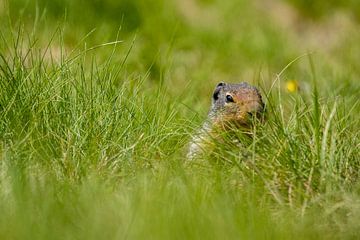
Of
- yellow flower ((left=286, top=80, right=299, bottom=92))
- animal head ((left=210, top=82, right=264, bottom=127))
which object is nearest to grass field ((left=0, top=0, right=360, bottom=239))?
yellow flower ((left=286, top=80, right=299, bottom=92))

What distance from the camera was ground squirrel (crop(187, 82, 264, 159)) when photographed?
5.77 m

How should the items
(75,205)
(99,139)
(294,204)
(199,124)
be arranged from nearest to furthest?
(75,205)
(294,204)
(99,139)
(199,124)

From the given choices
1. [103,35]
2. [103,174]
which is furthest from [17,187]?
[103,35]

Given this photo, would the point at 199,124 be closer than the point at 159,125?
No

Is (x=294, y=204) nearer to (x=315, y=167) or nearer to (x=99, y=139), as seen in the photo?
(x=315, y=167)

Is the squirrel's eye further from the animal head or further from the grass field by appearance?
the grass field

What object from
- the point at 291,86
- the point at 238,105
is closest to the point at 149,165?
the point at 238,105

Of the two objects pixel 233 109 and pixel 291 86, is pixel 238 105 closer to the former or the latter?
pixel 233 109

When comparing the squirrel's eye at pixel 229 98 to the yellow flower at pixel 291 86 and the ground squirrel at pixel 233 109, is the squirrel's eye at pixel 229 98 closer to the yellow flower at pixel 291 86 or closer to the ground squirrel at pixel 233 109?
the ground squirrel at pixel 233 109

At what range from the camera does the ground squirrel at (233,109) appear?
577 cm

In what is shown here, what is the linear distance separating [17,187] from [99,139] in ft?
2.77

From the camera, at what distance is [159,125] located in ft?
18.0

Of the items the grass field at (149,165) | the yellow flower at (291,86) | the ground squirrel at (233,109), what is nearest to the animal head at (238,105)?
the ground squirrel at (233,109)

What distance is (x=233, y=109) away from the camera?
6.03m
